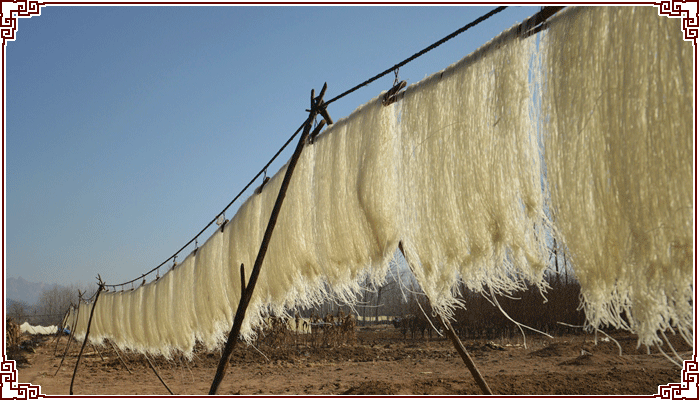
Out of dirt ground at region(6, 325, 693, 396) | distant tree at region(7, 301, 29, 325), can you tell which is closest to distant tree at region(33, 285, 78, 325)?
distant tree at region(7, 301, 29, 325)

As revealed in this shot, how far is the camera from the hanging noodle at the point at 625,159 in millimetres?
1387

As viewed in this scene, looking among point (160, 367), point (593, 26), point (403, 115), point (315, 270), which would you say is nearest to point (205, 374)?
point (160, 367)

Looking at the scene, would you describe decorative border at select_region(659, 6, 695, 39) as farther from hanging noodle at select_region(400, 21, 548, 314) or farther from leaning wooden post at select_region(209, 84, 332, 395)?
leaning wooden post at select_region(209, 84, 332, 395)

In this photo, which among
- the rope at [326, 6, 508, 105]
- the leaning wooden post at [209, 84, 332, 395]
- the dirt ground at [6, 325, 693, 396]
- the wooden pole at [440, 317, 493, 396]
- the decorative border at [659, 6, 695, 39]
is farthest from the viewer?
the dirt ground at [6, 325, 693, 396]

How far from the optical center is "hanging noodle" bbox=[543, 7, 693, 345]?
4.55 feet

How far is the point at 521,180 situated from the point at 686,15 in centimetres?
78

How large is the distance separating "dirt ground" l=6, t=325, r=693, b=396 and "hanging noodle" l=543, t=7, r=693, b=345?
8.35 m

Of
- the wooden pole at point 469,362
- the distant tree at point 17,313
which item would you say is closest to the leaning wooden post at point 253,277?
the wooden pole at point 469,362

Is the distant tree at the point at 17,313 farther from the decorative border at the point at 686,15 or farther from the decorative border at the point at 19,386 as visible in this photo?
the decorative border at the point at 686,15

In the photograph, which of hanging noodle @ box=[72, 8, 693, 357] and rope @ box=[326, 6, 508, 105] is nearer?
hanging noodle @ box=[72, 8, 693, 357]

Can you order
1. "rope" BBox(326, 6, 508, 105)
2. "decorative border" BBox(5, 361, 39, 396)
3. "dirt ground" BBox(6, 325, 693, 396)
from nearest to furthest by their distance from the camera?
"rope" BBox(326, 6, 508, 105) < "decorative border" BBox(5, 361, 39, 396) < "dirt ground" BBox(6, 325, 693, 396)

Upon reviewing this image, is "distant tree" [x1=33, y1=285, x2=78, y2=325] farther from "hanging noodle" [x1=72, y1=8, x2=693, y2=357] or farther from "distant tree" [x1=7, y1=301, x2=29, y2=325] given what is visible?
"hanging noodle" [x1=72, y1=8, x2=693, y2=357]

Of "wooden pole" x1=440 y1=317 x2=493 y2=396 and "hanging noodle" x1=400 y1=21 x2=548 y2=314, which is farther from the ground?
"hanging noodle" x1=400 y1=21 x2=548 y2=314

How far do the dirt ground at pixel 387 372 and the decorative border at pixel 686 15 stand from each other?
870cm
